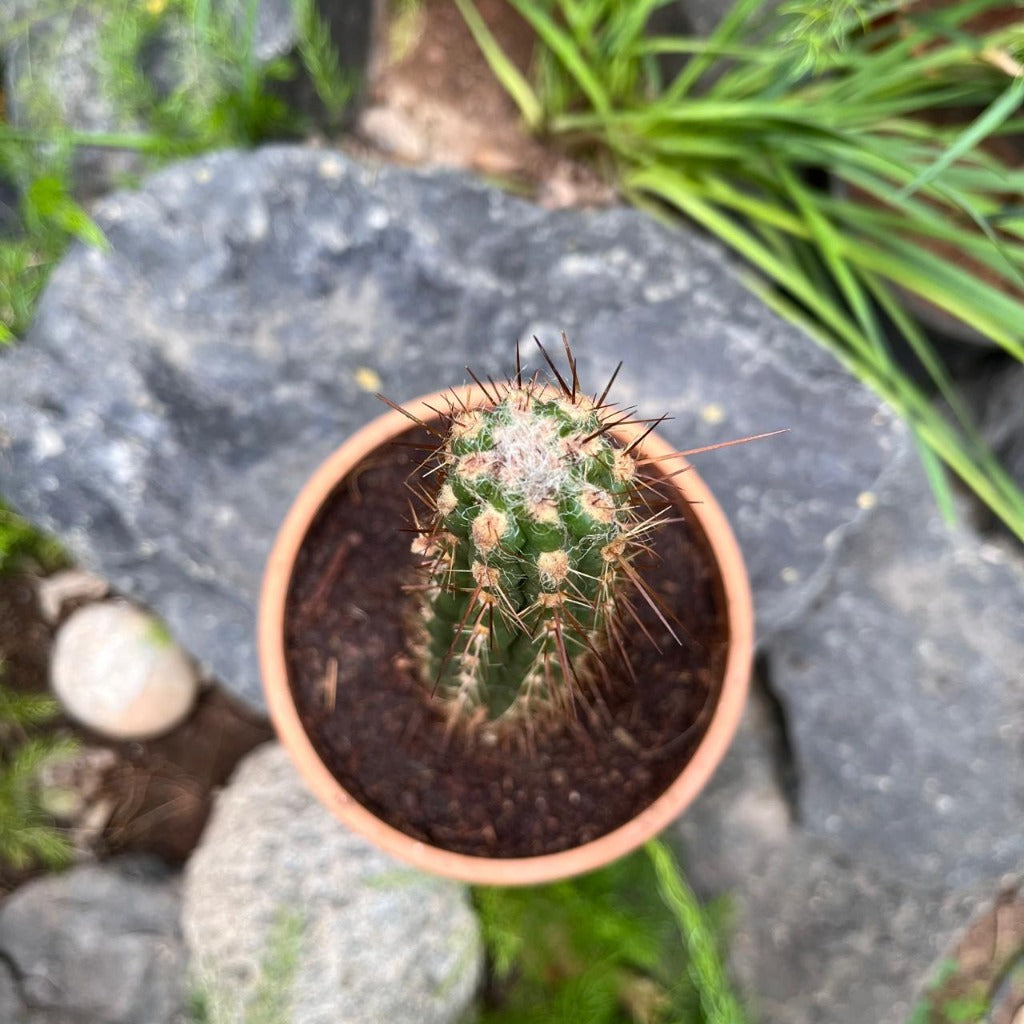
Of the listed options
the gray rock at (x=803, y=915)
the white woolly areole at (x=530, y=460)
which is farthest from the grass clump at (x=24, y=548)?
the gray rock at (x=803, y=915)

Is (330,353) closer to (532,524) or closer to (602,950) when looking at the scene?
(532,524)

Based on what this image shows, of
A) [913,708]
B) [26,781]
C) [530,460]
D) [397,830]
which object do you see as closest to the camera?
[530,460]

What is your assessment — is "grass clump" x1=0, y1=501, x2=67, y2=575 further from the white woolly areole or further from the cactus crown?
the white woolly areole

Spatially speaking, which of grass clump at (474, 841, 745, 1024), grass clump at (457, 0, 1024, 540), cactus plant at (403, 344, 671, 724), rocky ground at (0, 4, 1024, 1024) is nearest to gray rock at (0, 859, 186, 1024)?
rocky ground at (0, 4, 1024, 1024)

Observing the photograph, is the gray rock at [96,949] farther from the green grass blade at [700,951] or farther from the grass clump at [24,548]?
the green grass blade at [700,951]

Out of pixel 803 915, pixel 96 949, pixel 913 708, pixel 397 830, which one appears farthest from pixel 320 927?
pixel 913 708

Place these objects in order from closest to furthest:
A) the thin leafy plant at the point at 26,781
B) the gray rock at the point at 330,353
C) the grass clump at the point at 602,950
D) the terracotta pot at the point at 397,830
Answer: the terracotta pot at the point at 397,830 < the gray rock at the point at 330,353 < the grass clump at the point at 602,950 < the thin leafy plant at the point at 26,781

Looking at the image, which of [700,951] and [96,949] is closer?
[700,951]
